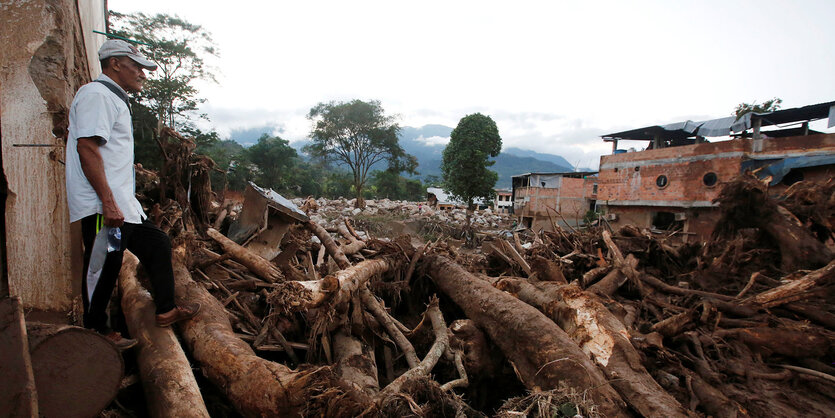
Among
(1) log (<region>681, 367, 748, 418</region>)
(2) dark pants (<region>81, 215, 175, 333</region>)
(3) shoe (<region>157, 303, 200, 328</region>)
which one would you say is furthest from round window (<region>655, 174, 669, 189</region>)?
(2) dark pants (<region>81, 215, 175, 333</region>)

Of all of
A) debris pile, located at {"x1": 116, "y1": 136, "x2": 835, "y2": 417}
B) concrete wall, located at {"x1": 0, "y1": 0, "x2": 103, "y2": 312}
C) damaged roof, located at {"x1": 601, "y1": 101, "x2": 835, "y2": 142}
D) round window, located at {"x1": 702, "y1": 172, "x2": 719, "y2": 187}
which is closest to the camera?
debris pile, located at {"x1": 116, "y1": 136, "x2": 835, "y2": 417}

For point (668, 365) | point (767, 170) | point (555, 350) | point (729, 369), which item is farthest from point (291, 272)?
point (767, 170)

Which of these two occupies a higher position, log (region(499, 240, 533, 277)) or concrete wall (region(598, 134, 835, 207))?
concrete wall (region(598, 134, 835, 207))

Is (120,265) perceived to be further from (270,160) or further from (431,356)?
(270,160)

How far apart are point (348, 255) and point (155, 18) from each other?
80.5ft

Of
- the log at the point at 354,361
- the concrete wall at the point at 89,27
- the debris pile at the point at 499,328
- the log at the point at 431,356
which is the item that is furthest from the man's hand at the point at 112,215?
the concrete wall at the point at 89,27

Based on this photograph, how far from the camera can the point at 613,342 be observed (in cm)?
336

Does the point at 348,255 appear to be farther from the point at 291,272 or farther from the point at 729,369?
the point at 729,369

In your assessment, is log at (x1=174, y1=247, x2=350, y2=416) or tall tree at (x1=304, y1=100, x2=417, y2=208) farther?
tall tree at (x1=304, y1=100, x2=417, y2=208)

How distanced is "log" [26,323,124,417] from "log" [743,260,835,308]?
6717 millimetres

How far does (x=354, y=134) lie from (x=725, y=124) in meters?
23.6

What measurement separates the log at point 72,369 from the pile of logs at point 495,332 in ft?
1.08

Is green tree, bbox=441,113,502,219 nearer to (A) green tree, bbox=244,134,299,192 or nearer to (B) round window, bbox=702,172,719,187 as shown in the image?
(B) round window, bbox=702,172,719,187

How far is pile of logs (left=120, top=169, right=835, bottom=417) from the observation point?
217 cm
